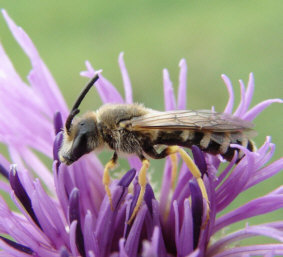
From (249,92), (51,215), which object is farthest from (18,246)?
(249,92)

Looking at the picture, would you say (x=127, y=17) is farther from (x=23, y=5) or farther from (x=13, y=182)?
(x=13, y=182)

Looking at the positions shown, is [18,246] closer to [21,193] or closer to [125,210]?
[21,193]

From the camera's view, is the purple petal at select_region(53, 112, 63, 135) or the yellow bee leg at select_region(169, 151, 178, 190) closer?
the purple petal at select_region(53, 112, 63, 135)

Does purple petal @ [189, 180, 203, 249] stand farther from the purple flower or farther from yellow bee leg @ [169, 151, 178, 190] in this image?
yellow bee leg @ [169, 151, 178, 190]

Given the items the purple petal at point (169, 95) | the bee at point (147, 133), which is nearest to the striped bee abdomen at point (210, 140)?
the bee at point (147, 133)

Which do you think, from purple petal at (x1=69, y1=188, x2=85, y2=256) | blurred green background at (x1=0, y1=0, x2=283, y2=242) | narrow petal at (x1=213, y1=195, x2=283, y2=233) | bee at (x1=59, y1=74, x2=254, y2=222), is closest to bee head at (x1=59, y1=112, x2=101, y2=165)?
bee at (x1=59, y1=74, x2=254, y2=222)
